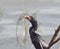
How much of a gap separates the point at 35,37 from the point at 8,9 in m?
4.25

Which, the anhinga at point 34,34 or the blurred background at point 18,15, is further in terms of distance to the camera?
the blurred background at point 18,15

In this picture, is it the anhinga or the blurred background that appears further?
the blurred background

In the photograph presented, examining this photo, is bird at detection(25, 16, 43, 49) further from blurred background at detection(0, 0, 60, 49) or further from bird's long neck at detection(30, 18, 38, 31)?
blurred background at detection(0, 0, 60, 49)

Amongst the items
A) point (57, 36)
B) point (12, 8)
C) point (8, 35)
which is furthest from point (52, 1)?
point (57, 36)

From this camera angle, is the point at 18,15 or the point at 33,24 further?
the point at 18,15

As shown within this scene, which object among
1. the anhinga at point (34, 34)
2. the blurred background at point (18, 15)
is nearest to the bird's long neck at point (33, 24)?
the anhinga at point (34, 34)

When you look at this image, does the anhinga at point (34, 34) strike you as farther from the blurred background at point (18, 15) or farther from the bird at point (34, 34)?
the blurred background at point (18, 15)

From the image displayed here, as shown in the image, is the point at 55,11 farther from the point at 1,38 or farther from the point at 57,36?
the point at 57,36

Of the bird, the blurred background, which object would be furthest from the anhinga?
the blurred background

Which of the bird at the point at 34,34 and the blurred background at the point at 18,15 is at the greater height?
the bird at the point at 34,34

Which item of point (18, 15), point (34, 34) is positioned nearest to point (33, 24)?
point (34, 34)

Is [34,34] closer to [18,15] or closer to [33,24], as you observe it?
[33,24]

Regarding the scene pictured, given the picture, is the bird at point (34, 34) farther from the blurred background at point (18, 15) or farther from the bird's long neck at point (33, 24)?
the blurred background at point (18, 15)

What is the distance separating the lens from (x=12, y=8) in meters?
6.16
